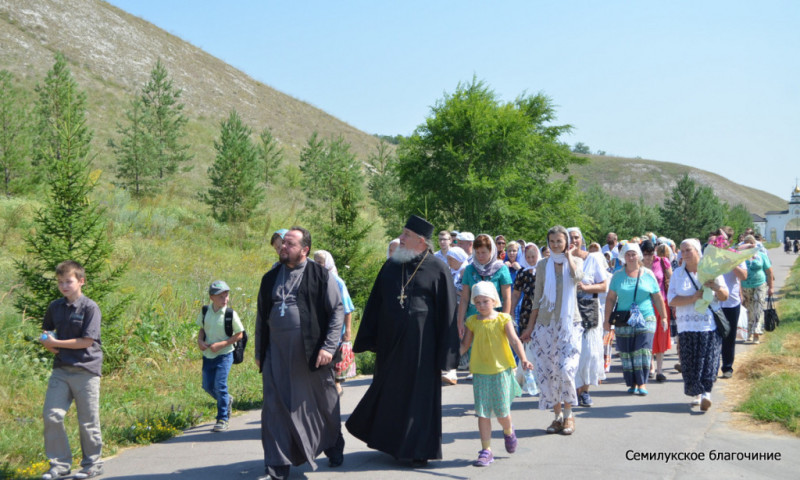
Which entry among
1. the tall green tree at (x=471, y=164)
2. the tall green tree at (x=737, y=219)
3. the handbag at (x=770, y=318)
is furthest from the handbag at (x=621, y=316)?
the tall green tree at (x=737, y=219)

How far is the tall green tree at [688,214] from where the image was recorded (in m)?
62.1

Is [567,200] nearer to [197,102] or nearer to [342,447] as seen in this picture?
[342,447]

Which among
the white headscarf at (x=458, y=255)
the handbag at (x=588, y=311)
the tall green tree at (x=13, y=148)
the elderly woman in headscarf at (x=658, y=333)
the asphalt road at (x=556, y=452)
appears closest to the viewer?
the asphalt road at (x=556, y=452)

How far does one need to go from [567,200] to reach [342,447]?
27397 mm

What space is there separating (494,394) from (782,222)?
645ft

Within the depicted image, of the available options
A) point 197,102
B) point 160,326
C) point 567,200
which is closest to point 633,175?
point 197,102

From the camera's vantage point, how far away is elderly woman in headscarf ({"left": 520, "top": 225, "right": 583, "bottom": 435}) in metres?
7.26

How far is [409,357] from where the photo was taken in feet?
20.6

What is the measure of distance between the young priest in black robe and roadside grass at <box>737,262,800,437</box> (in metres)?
3.89

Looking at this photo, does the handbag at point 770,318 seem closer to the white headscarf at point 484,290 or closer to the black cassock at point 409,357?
the white headscarf at point 484,290

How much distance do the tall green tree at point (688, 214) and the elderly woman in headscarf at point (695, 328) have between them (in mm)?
57667

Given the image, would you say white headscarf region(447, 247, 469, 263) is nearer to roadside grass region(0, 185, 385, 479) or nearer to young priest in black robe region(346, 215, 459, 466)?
roadside grass region(0, 185, 385, 479)

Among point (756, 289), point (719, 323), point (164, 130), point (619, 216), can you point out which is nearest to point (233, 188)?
point (164, 130)

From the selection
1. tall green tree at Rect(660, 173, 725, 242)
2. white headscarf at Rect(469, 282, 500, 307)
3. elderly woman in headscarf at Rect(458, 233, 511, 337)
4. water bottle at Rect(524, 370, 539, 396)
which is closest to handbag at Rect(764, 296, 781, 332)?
water bottle at Rect(524, 370, 539, 396)
